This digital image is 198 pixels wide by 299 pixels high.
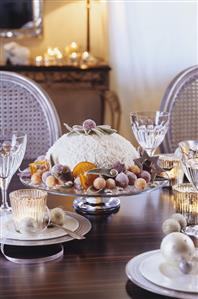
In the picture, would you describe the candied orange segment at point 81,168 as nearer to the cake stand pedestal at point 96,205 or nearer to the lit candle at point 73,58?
the cake stand pedestal at point 96,205

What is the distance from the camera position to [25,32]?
4.66 m

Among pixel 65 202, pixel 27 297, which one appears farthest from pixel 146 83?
pixel 27 297

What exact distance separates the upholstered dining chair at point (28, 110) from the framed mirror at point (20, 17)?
2520mm

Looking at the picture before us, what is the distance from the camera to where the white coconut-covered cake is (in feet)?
4.83

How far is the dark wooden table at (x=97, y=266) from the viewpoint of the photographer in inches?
39.8

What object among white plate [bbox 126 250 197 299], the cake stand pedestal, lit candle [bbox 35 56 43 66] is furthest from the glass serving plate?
lit candle [bbox 35 56 43 66]

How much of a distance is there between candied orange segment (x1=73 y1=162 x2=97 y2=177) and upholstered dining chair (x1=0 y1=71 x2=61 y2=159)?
2.42ft

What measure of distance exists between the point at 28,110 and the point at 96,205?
804 millimetres

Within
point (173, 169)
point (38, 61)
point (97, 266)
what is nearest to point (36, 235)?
A: point (97, 266)

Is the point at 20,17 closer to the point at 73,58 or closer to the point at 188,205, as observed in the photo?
the point at 73,58

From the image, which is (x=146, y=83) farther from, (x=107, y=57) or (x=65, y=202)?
(x=65, y=202)

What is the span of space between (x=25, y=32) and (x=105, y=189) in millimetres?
3466

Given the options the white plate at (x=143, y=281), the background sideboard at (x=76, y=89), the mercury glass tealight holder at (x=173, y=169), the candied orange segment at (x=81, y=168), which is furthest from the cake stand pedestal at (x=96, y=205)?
the background sideboard at (x=76, y=89)

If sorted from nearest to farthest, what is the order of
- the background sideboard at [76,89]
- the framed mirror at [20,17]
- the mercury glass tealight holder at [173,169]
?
the mercury glass tealight holder at [173,169] < the background sideboard at [76,89] < the framed mirror at [20,17]
